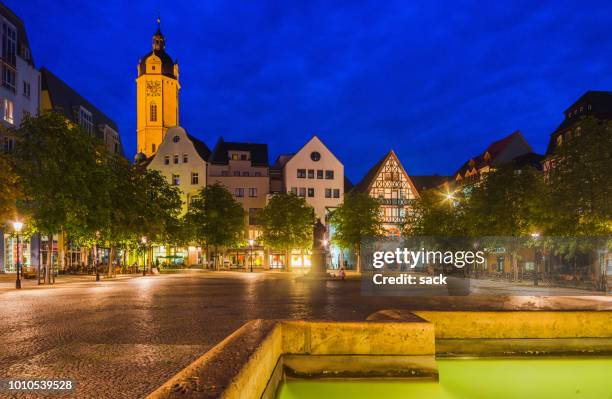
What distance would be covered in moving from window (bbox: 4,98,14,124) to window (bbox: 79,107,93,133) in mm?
16790

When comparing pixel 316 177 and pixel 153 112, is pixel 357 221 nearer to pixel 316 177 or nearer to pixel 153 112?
pixel 316 177

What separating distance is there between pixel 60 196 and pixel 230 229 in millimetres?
38581

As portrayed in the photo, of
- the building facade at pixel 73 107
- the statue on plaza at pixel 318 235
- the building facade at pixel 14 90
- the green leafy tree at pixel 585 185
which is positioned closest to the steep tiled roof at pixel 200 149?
the building facade at pixel 73 107

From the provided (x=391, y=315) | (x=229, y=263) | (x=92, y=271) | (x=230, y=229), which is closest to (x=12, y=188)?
(x=92, y=271)

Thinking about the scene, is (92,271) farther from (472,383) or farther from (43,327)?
(472,383)

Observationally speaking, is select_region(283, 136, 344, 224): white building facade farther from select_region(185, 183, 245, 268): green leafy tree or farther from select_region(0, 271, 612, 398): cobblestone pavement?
select_region(0, 271, 612, 398): cobblestone pavement

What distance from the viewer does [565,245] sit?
104 feet

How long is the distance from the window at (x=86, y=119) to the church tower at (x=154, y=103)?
26.7 m

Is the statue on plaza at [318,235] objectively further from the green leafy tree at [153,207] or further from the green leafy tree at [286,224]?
the green leafy tree at [286,224]

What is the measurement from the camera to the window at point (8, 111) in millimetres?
50509

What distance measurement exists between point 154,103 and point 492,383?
329ft

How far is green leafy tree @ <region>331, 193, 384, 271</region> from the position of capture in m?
61.7

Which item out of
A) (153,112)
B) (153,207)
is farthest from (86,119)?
(153,112)

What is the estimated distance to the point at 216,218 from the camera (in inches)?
2746
